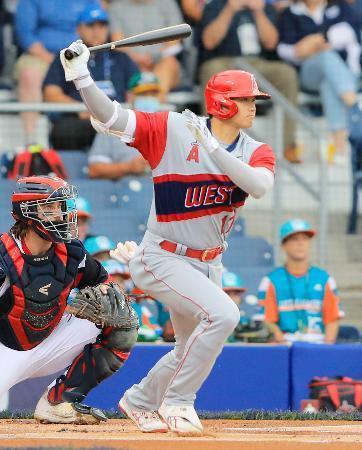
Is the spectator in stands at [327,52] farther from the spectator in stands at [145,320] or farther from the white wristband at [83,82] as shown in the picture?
the white wristband at [83,82]

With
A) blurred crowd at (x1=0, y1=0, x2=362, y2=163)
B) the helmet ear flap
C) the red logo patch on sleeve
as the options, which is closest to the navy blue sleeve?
blurred crowd at (x1=0, y1=0, x2=362, y2=163)

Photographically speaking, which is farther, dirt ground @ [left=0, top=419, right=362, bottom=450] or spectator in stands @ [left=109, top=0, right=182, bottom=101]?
spectator in stands @ [left=109, top=0, right=182, bottom=101]

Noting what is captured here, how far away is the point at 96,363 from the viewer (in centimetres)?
650

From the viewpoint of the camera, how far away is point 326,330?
29.4 feet

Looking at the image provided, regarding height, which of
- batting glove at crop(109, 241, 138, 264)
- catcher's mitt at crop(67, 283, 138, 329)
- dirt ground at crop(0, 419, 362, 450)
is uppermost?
batting glove at crop(109, 241, 138, 264)

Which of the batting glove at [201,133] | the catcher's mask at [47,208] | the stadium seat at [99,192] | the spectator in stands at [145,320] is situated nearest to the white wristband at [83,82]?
the batting glove at [201,133]

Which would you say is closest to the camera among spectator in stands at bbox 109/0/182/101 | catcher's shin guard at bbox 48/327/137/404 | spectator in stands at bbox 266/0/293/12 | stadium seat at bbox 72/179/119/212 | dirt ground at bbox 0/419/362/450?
dirt ground at bbox 0/419/362/450

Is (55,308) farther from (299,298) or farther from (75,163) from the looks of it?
(75,163)

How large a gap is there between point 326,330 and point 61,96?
3306 millimetres

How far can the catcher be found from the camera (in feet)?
20.5

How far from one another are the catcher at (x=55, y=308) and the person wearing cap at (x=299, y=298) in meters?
2.48

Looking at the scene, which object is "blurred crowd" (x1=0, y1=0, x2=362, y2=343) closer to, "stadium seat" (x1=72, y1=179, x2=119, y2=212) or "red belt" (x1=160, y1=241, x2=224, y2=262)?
"stadium seat" (x1=72, y1=179, x2=119, y2=212)

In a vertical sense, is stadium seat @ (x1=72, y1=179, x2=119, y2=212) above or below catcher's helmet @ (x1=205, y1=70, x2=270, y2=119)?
below

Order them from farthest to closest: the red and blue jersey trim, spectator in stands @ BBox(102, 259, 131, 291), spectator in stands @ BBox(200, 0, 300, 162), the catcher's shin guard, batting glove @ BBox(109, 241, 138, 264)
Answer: spectator in stands @ BBox(200, 0, 300, 162) < spectator in stands @ BBox(102, 259, 131, 291) < the catcher's shin guard < batting glove @ BBox(109, 241, 138, 264) < the red and blue jersey trim
